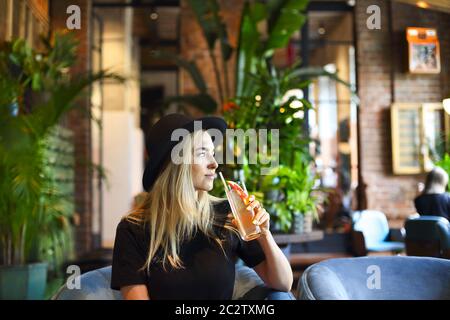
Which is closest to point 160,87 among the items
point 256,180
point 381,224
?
point 381,224

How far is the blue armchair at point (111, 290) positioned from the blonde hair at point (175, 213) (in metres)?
0.17

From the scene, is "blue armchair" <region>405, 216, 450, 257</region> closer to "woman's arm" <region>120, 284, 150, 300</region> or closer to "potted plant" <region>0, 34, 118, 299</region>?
"potted plant" <region>0, 34, 118, 299</region>

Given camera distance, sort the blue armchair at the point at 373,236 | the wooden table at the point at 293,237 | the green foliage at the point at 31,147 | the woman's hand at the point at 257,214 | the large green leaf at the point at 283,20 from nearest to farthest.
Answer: the woman's hand at the point at 257,214 < the green foliage at the point at 31,147 < the wooden table at the point at 293,237 < the large green leaf at the point at 283,20 < the blue armchair at the point at 373,236

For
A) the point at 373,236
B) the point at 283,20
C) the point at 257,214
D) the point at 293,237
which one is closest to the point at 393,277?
the point at 257,214

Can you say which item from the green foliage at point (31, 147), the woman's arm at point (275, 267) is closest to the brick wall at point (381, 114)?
the green foliage at point (31, 147)

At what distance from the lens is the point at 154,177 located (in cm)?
159

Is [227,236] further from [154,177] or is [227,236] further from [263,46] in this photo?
[263,46]

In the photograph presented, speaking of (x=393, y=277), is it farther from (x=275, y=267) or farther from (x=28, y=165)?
(x=28, y=165)

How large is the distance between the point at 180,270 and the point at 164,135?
34 centimetres

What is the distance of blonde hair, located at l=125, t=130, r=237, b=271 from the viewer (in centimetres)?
149

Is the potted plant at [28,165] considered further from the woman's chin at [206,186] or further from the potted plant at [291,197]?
the woman's chin at [206,186]

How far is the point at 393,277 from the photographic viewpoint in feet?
5.24

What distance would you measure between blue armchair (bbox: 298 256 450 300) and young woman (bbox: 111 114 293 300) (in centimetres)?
16

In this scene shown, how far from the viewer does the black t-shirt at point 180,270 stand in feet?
4.79
